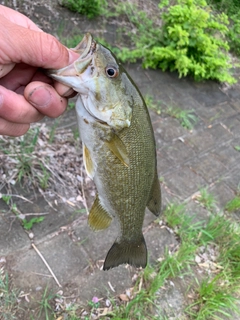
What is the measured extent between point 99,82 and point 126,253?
2.63ft

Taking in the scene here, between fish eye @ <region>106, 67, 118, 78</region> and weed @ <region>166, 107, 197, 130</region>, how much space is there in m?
2.43

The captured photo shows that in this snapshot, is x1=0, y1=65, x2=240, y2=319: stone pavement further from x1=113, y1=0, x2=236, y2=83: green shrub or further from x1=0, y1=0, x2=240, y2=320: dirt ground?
x1=113, y1=0, x2=236, y2=83: green shrub

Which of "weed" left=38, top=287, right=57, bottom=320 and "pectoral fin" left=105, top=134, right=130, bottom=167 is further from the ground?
"pectoral fin" left=105, top=134, right=130, bottom=167

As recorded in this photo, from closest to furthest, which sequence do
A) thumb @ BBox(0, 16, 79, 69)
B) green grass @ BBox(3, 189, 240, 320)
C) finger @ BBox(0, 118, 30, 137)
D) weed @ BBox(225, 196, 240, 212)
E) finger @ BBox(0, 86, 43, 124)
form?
thumb @ BBox(0, 16, 79, 69), finger @ BBox(0, 86, 43, 124), finger @ BBox(0, 118, 30, 137), green grass @ BBox(3, 189, 240, 320), weed @ BBox(225, 196, 240, 212)

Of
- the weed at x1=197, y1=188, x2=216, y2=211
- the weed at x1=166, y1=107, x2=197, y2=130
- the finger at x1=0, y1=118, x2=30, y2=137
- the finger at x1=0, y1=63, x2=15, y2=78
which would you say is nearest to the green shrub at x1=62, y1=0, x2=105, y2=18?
the weed at x1=166, y1=107, x2=197, y2=130

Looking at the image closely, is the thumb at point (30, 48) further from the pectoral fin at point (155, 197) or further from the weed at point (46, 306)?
the weed at point (46, 306)

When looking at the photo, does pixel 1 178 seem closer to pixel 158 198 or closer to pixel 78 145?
pixel 78 145

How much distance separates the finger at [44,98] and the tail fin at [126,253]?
0.67 meters

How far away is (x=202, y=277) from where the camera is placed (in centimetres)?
240

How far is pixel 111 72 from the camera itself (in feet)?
4.08

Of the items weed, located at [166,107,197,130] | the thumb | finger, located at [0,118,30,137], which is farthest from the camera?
weed, located at [166,107,197,130]

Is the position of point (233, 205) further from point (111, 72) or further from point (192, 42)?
point (192, 42)

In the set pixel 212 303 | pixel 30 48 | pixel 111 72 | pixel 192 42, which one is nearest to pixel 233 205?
pixel 212 303

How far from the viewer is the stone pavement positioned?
2.03m
